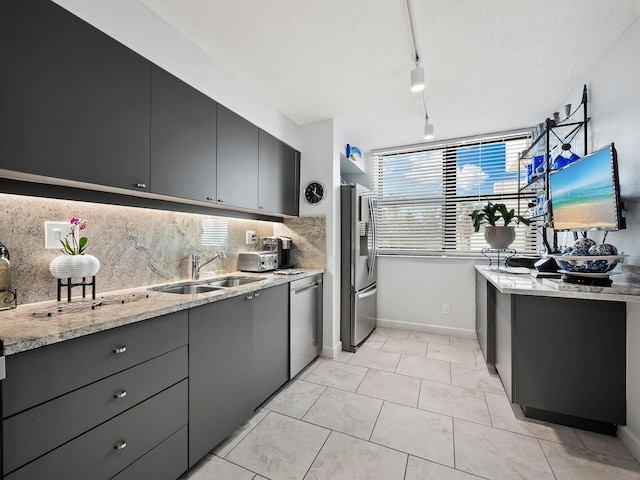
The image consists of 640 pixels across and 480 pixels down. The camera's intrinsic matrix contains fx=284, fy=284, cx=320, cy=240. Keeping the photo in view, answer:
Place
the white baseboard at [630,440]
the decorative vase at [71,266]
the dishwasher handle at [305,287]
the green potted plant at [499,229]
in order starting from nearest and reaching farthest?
the decorative vase at [71,266] → the white baseboard at [630,440] → the dishwasher handle at [305,287] → the green potted plant at [499,229]

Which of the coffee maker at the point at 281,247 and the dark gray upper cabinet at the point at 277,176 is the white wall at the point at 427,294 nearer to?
the coffee maker at the point at 281,247

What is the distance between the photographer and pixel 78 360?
1.01m

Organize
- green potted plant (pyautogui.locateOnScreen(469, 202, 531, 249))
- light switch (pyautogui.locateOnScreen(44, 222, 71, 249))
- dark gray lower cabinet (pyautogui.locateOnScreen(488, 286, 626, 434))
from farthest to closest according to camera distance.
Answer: green potted plant (pyautogui.locateOnScreen(469, 202, 531, 249)), dark gray lower cabinet (pyautogui.locateOnScreen(488, 286, 626, 434)), light switch (pyautogui.locateOnScreen(44, 222, 71, 249))

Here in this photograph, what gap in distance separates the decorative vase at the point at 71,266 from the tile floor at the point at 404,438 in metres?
1.17

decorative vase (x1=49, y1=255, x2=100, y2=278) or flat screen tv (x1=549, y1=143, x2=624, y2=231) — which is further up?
flat screen tv (x1=549, y1=143, x2=624, y2=231)

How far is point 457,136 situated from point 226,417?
3784mm

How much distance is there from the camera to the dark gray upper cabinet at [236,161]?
2.12 m

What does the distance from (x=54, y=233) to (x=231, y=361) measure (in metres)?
1.17

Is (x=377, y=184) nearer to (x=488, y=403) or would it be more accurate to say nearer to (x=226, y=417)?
(x=488, y=403)

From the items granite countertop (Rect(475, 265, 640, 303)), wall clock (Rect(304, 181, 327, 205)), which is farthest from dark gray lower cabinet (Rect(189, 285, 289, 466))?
granite countertop (Rect(475, 265, 640, 303))

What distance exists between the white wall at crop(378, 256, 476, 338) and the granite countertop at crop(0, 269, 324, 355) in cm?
268

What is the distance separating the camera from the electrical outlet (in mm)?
2893

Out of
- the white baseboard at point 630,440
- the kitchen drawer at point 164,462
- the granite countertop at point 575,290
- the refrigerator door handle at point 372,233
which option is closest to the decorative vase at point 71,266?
the kitchen drawer at point 164,462

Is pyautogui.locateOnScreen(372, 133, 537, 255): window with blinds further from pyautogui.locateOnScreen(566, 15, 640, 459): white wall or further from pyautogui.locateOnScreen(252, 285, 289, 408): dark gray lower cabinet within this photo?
pyautogui.locateOnScreen(252, 285, 289, 408): dark gray lower cabinet
